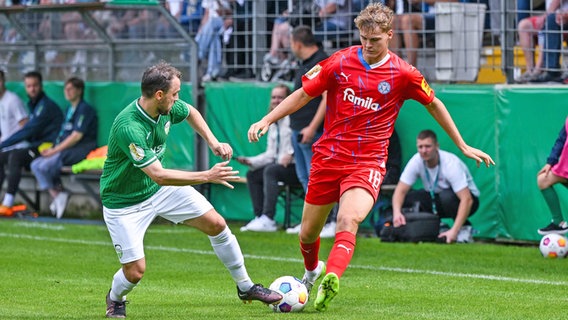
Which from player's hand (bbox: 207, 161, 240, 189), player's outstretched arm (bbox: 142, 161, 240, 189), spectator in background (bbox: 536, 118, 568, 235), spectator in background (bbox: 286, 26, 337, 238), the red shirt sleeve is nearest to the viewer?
player's hand (bbox: 207, 161, 240, 189)

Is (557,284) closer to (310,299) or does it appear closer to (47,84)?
(310,299)

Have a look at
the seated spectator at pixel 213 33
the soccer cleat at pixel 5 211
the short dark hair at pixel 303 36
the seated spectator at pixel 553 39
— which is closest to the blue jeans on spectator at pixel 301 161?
the short dark hair at pixel 303 36

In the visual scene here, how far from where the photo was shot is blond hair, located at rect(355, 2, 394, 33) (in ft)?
26.7

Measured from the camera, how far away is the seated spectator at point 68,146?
665 inches

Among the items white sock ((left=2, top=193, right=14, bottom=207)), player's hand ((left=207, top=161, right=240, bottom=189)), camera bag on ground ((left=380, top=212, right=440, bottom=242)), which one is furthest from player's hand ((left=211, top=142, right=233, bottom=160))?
white sock ((left=2, top=193, right=14, bottom=207))

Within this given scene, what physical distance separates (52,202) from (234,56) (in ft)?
12.0

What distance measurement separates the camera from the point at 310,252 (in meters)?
8.82

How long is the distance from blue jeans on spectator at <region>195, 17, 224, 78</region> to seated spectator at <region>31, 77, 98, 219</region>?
73.6 inches

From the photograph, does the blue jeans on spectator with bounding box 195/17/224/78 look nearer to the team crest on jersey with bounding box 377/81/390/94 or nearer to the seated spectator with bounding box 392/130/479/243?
the seated spectator with bounding box 392/130/479/243

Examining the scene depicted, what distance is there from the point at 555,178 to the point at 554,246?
793 mm

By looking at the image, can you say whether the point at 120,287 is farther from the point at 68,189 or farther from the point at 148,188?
the point at 68,189

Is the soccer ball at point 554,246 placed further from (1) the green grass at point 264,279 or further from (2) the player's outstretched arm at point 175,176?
(2) the player's outstretched arm at point 175,176

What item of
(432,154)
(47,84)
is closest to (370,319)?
(432,154)

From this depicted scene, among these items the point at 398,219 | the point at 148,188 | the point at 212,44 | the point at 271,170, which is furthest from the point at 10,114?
the point at 148,188
